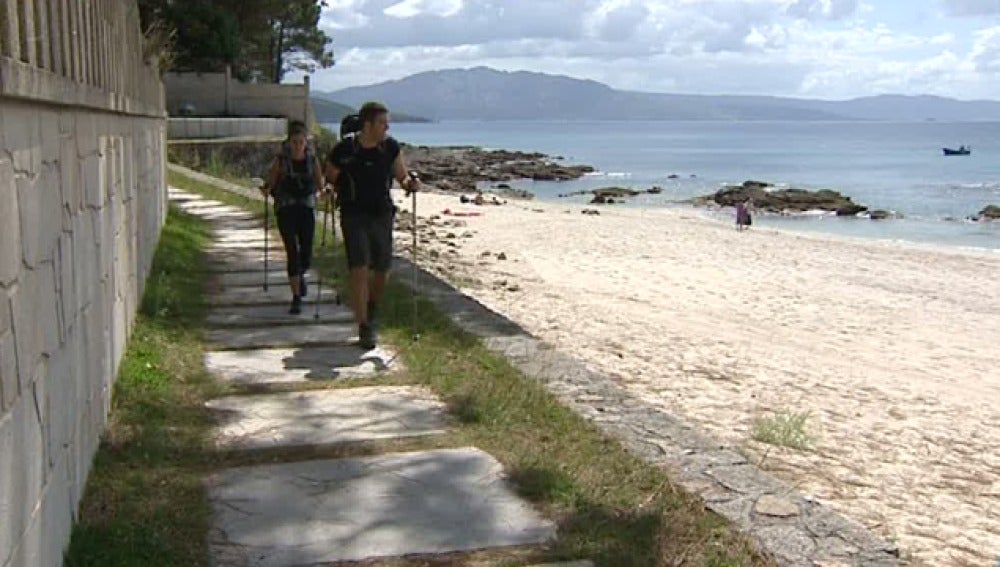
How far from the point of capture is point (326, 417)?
5566mm

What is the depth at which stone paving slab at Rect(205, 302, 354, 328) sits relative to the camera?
8133mm

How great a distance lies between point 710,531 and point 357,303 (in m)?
3.77

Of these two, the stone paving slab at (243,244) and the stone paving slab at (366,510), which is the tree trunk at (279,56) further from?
the stone paving slab at (366,510)

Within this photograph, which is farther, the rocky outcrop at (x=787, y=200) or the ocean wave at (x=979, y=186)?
the ocean wave at (x=979, y=186)

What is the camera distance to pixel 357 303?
7375mm

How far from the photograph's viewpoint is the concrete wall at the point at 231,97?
110 ft

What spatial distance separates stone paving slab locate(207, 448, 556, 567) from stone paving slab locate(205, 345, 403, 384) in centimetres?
161

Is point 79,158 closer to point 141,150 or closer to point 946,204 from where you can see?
point 141,150

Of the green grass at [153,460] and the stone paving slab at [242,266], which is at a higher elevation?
the green grass at [153,460]

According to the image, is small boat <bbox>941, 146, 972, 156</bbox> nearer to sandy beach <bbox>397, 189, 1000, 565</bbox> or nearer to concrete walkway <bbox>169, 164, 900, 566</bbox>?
sandy beach <bbox>397, 189, 1000, 565</bbox>

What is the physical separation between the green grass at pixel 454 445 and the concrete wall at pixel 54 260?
167 mm

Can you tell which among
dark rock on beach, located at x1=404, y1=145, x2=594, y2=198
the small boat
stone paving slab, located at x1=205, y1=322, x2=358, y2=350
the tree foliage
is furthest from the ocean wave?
stone paving slab, located at x1=205, y1=322, x2=358, y2=350

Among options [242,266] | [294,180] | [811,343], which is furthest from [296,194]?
[811,343]

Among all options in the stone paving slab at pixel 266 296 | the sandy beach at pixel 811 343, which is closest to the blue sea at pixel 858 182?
the sandy beach at pixel 811 343
